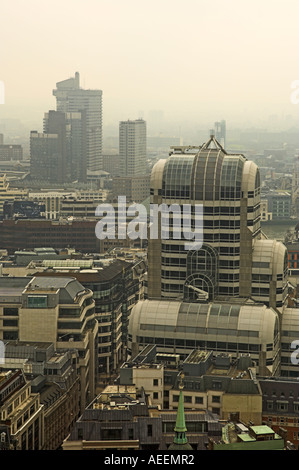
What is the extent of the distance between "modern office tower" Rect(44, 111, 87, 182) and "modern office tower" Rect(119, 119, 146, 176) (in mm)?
3188

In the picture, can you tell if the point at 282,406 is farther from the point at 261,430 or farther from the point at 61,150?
the point at 61,150

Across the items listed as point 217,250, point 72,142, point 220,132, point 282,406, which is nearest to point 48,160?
point 72,142

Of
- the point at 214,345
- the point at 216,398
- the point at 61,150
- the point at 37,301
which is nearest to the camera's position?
the point at 216,398

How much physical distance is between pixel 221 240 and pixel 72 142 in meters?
52.6

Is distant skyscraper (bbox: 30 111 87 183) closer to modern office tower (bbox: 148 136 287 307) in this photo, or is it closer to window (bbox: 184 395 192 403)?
modern office tower (bbox: 148 136 287 307)

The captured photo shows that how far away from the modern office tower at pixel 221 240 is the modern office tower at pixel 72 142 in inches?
1895

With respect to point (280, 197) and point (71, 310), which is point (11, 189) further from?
point (71, 310)

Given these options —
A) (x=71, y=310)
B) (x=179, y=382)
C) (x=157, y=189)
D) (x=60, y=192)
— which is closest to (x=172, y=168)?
(x=157, y=189)

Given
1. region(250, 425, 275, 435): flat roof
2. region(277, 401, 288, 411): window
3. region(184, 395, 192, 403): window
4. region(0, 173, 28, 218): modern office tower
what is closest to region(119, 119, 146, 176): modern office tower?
region(0, 173, 28, 218): modern office tower

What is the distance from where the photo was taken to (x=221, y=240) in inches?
997

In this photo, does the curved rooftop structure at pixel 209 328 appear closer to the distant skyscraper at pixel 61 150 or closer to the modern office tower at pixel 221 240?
the modern office tower at pixel 221 240

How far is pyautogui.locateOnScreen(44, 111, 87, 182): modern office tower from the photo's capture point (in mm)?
74125

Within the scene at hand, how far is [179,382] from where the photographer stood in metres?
20.3

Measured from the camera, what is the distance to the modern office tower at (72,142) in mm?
74125
